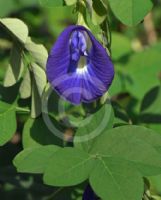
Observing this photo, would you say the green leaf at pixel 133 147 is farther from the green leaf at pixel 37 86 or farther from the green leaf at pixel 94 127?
the green leaf at pixel 37 86

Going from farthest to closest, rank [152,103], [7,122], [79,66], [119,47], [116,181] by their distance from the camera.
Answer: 1. [119,47]
2. [152,103]
3. [7,122]
4. [79,66]
5. [116,181]

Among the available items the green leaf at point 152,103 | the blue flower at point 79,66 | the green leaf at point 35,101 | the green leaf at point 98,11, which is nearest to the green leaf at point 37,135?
the green leaf at point 35,101

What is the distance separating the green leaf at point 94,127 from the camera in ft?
4.64

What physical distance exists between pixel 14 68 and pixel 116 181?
39cm

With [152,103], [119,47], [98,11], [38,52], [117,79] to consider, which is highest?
[98,11]

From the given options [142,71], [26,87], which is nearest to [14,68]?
[26,87]

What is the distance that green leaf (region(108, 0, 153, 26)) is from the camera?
1354 mm

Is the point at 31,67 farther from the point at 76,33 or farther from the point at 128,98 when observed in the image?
the point at 128,98

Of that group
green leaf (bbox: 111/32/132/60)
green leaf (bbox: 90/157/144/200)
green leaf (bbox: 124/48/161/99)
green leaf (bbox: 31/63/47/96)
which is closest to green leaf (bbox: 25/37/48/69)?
green leaf (bbox: 31/63/47/96)

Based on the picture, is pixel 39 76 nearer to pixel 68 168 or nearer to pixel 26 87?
pixel 26 87

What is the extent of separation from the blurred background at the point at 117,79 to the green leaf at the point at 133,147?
16cm

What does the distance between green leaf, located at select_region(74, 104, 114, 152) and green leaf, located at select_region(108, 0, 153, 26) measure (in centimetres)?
19

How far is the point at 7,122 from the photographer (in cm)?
150

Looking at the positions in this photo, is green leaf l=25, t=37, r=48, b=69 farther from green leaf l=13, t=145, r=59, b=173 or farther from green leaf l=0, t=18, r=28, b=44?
green leaf l=13, t=145, r=59, b=173
